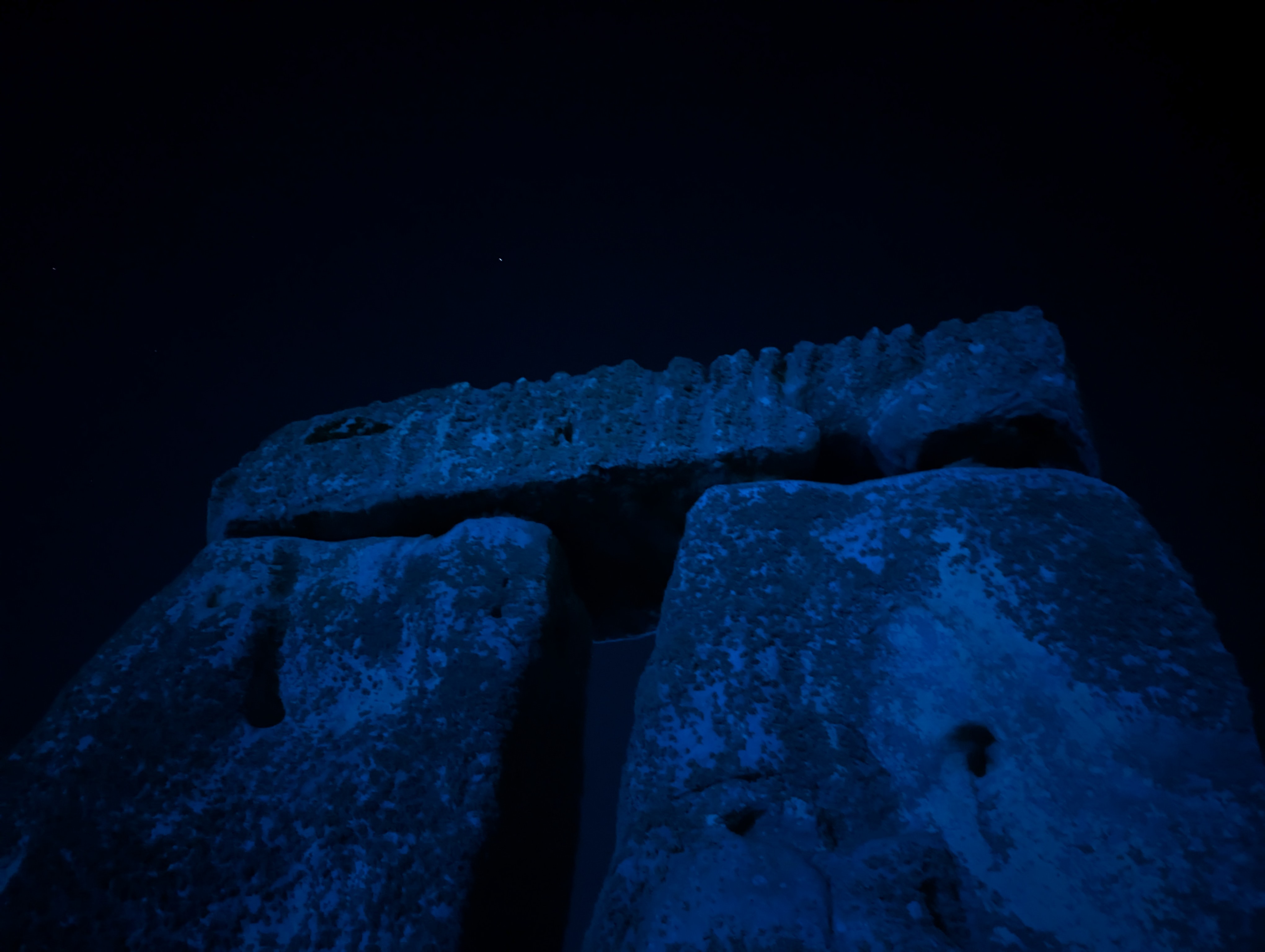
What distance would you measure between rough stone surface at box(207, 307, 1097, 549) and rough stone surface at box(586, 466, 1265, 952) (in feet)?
0.55

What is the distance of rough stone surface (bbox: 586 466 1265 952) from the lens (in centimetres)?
83

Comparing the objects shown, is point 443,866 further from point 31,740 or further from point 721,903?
point 31,740

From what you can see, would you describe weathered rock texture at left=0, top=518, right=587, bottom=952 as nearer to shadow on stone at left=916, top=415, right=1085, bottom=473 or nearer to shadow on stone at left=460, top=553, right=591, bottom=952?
shadow on stone at left=460, top=553, right=591, bottom=952

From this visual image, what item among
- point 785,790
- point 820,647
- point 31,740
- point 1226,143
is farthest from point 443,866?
point 1226,143

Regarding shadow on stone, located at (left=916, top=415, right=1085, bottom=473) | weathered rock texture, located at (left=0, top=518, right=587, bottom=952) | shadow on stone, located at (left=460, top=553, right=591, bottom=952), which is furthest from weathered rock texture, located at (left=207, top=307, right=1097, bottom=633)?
shadow on stone, located at (left=460, top=553, right=591, bottom=952)

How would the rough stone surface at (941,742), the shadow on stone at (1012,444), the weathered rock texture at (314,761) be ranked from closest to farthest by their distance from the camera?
1. the rough stone surface at (941,742)
2. the weathered rock texture at (314,761)
3. the shadow on stone at (1012,444)

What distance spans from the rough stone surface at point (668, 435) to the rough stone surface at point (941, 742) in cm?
17

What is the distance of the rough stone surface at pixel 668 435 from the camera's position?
1.43m

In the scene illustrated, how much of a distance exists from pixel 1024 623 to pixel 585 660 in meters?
0.98

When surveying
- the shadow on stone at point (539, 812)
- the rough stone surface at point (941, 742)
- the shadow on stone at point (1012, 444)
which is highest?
the shadow on stone at point (1012, 444)

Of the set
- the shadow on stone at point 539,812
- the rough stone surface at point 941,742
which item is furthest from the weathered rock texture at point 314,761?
the rough stone surface at point 941,742

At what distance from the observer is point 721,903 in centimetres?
86

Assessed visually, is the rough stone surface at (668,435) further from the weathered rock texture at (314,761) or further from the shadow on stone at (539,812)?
the shadow on stone at (539,812)

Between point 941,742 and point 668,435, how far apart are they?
0.88 meters
